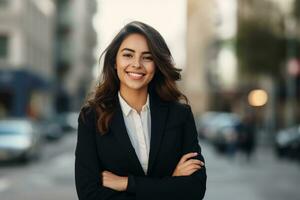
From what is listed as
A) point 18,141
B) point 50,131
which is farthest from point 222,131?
point 50,131

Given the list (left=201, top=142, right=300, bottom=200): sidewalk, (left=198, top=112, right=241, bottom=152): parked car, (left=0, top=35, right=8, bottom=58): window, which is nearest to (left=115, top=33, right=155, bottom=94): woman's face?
(left=201, top=142, right=300, bottom=200): sidewalk

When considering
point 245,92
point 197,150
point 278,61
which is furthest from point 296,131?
point 245,92

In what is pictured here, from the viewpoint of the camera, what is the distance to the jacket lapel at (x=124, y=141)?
3.35 meters

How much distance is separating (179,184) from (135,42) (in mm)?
659

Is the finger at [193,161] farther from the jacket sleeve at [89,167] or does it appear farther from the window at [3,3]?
the window at [3,3]

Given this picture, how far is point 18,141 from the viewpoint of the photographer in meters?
25.4

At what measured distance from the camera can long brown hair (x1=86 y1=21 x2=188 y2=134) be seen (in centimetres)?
341

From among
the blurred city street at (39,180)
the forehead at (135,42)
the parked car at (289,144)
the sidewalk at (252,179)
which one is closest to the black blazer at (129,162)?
the forehead at (135,42)

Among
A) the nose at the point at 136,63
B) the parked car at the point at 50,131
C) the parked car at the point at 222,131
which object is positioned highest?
the nose at the point at 136,63

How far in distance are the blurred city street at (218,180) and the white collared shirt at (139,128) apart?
11112 millimetres

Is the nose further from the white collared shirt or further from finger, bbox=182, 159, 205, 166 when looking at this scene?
finger, bbox=182, 159, 205, 166

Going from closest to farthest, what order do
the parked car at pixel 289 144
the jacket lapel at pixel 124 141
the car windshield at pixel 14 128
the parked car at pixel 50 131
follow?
the jacket lapel at pixel 124 141 → the car windshield at pixel 14 128 → the parked car at pixel 289 144 → the parked car at pixel 50 131

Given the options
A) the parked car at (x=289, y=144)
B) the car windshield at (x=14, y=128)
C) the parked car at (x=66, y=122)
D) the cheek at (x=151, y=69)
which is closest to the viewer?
the cheek at (x=151, y=69)

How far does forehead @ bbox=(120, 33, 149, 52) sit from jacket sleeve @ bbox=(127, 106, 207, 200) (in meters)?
0.38
